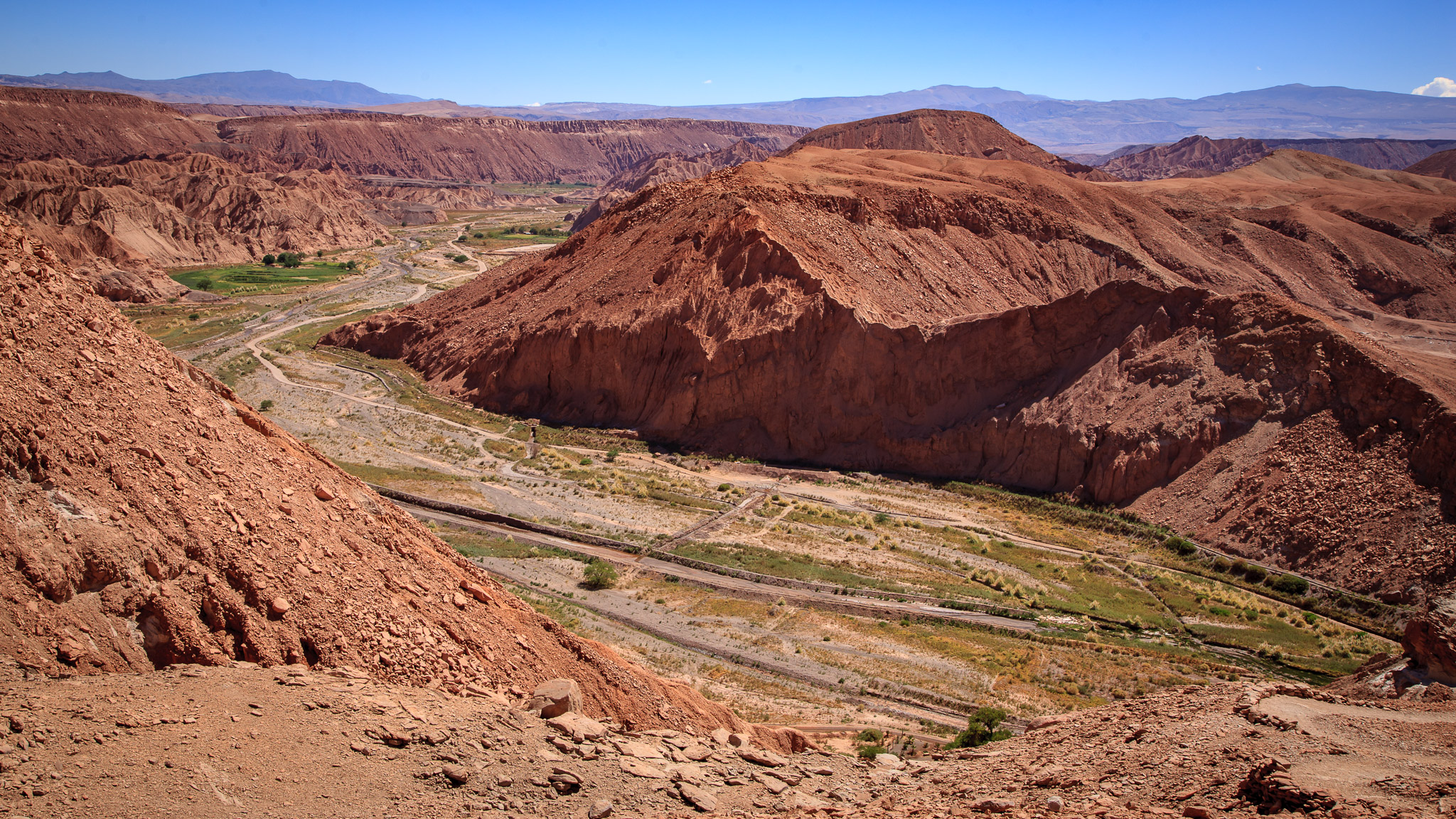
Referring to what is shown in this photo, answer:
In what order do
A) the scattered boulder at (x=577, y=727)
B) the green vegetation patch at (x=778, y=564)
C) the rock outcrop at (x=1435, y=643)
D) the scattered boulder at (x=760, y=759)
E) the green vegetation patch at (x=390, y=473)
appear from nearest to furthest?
the scattered boulder at (x=577, y=727), the scattered boulder at (x=760, y=759), the rock outcrop at (x=1435, y=643), the green vegetation patch at (x=778, y=564), the green vegetation patch at (x=390, y=473)

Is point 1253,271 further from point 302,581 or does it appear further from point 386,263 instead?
point 386,263

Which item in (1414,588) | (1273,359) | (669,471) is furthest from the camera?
(669,471)

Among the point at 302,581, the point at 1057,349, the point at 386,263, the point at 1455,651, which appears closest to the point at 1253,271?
the point at 1057,349

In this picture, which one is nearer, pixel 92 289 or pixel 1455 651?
pixel 92 289

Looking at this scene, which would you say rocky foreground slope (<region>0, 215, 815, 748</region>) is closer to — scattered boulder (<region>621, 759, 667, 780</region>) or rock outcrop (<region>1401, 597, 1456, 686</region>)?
scattered boulder (<region>621, 759, 667, 780</region>)

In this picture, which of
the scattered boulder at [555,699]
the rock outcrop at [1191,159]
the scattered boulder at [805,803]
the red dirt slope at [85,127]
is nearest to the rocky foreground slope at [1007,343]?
the scattered boulder at [805,803]

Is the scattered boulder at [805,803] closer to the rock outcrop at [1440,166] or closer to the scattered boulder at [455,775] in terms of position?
the scattered boulder at [455,775]
